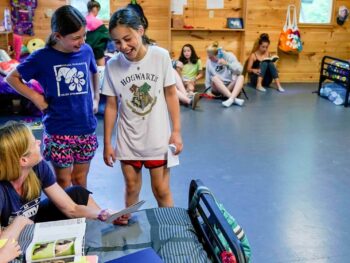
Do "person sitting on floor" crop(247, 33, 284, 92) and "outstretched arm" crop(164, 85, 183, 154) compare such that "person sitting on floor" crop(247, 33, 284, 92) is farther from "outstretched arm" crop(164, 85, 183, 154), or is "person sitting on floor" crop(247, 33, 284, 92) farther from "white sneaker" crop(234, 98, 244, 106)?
"outstretched arm" crop(164, 85, 183, 154)

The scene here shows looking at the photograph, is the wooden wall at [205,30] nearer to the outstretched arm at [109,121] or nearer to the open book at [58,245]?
the outstretched arm at [109,121]

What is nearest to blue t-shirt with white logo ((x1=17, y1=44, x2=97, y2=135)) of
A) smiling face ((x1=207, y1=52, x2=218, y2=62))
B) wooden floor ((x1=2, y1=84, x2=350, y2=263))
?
wooden floor ((x1=2, y1=84, x2=350, y2=263))

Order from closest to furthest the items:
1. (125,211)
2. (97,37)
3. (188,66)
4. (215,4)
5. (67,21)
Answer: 1. (125,211)
2. (67,21)
3. (97,37)
4. (188,66)
5. (215,4)

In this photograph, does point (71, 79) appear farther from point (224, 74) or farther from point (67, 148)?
point (224, 74)

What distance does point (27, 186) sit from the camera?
170 cm

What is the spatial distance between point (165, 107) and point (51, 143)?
0.61 metres

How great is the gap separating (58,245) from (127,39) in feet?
2.86

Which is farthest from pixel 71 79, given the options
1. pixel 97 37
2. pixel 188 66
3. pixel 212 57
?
pixel 188 66

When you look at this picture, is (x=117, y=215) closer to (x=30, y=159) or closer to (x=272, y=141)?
(x=30, y=159)

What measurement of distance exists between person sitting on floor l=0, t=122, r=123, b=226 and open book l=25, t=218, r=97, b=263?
21 cm

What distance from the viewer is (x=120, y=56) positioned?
191 cm

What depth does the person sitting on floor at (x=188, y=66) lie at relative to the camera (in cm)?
585

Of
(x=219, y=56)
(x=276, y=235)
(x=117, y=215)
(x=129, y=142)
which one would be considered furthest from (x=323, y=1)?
(x=117, y=215)

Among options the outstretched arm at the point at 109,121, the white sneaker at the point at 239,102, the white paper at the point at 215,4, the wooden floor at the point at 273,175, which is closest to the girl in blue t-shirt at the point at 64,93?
the outstretched arm at the point at 109,121
